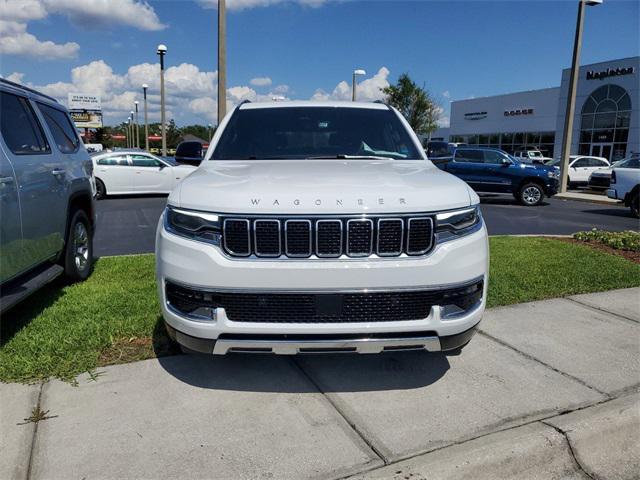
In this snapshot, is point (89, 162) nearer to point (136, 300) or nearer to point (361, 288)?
point (136, 300)

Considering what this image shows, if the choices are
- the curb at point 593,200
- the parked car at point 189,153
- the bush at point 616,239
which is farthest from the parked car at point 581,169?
the parked car at point 189,153

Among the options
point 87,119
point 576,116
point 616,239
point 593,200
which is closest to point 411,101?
point 576,116

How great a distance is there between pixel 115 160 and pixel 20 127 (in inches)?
456

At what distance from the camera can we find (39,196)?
4102mm

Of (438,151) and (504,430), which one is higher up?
(438,151)

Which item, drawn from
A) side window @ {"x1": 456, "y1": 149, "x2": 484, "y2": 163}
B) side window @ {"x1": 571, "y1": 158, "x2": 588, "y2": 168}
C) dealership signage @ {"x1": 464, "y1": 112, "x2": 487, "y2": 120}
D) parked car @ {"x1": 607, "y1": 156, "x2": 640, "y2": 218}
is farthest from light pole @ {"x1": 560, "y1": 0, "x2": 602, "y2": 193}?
dealership signage @ {"x1": 464, "y1": 112, "x2": 487, "y2": 120}

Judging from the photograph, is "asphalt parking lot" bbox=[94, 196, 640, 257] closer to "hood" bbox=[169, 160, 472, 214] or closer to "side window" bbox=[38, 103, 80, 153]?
"side window" bbox=[38, 103, 80, 153]

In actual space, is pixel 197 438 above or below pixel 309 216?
below

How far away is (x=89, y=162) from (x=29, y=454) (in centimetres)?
392

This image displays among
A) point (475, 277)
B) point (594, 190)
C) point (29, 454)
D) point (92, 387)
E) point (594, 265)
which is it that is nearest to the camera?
point (29, 454)

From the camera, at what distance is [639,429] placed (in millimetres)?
2998

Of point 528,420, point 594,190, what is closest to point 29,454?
point 528,420

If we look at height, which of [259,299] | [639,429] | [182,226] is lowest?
[639,429]

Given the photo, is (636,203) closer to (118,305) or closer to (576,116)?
(118,305)
